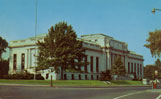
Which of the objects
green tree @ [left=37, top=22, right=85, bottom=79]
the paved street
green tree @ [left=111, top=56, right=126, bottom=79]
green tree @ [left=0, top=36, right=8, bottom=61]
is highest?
green tree @ [left=0, top=36, right=8, bottom=61]

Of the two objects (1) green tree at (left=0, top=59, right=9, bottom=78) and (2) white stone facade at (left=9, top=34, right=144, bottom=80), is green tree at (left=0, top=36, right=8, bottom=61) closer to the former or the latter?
(2) white stone facade at (left=9, top=34, right=144, bottom=80)

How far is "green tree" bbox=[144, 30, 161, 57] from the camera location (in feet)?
153

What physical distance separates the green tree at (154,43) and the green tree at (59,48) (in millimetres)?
16873

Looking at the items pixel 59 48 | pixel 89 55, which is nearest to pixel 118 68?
pixel 89 55

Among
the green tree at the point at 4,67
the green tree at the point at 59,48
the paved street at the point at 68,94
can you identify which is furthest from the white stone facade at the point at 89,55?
the paved street at the point at 68,94

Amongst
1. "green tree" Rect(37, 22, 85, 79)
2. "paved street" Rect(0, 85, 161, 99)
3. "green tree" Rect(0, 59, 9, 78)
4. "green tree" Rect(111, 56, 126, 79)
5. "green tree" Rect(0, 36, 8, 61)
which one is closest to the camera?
"paved street" Rect(0, 85, 161, 99)

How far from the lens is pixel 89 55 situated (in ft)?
326

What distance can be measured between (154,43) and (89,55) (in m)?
52.5

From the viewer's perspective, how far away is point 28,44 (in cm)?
9031

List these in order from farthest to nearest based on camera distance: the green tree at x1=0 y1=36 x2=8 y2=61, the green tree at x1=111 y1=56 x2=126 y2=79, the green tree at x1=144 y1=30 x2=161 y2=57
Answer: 1. the green tree at x1=0 y1=36 x2=8 y2=61
2. the green tree at x1=111 y1=56 x2=126 y2=79
3. the green tree at x1=144 y1=30 x2=161 y2=57

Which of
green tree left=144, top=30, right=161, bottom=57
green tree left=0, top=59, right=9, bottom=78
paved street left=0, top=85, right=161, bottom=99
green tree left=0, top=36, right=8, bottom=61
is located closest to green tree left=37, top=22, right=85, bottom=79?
green tree left=144, top=30, right=161, bottom=57

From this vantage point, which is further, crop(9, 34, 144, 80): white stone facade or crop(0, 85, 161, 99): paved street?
crop(9, 34, 144, 80): white stone facade

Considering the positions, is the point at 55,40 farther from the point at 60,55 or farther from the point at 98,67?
the point at 98,67

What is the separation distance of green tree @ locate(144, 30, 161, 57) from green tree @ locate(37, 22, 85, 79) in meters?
16.9
